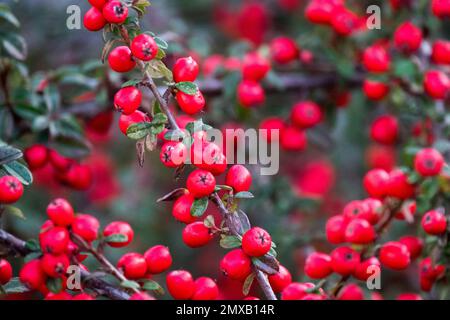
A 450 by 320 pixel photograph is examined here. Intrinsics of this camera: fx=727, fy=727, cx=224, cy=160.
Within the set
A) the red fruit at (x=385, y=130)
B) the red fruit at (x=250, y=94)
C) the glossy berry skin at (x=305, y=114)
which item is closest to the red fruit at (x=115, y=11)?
the red fruit at (x=250, y=94)

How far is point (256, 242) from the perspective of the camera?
1346mm

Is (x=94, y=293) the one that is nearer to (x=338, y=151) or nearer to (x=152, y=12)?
(x=152, y=12)

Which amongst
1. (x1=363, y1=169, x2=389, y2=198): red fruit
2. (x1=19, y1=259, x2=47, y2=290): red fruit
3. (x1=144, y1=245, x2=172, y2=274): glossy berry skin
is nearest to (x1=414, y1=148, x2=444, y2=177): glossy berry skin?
(x1=363, y1=169, x2=389, y2=198): red fruit

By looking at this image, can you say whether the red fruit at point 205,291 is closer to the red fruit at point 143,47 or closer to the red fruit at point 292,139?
the red fruit at point 143,47

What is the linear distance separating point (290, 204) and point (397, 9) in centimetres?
74

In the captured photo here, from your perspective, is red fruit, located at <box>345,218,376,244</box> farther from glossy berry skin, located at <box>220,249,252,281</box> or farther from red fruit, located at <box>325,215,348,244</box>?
glossy berry skin, located at <box>220,249,252,281</box>

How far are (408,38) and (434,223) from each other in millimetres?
797

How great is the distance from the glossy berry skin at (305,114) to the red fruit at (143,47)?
3.47 feet

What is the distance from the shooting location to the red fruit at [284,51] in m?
2.37

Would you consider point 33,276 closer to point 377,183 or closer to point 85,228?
point 85,228

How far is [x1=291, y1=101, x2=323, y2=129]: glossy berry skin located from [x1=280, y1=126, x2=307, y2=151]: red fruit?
0.13ft

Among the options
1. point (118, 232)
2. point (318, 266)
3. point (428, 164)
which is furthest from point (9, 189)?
point (428, 164)

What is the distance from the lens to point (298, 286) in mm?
1534
